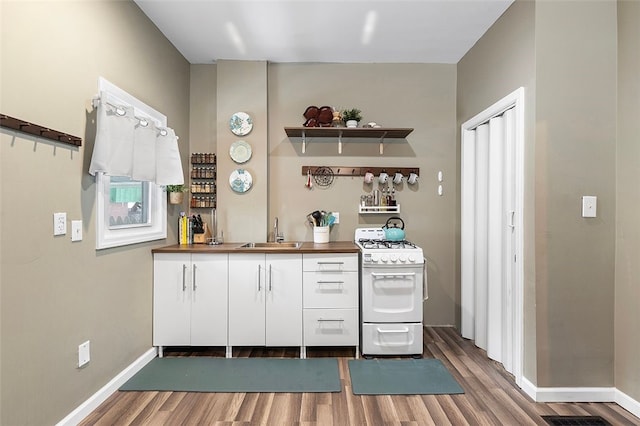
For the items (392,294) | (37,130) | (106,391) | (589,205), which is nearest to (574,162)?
(589,205)

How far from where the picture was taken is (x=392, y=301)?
2.84m

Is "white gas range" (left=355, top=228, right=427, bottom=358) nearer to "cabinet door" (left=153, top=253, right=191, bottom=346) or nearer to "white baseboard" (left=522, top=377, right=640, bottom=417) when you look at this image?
"white baseboard" (left=522, top=377, right=640, bottom=417)

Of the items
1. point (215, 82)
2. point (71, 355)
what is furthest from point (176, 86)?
point (71, 355)

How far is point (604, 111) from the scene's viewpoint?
2252mm

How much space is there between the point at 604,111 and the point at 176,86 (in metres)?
3.42

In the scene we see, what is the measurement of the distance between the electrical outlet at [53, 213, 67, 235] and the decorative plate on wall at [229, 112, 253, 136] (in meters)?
1.86

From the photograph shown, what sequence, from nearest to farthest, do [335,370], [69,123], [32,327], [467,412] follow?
[32,327], [69,123], [467,412], [335,370]

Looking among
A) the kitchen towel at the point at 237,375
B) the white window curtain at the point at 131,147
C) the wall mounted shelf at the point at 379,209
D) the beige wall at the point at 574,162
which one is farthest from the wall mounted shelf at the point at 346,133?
the kitchen towel at the point at 237,375

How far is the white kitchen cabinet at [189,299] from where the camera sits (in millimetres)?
2879

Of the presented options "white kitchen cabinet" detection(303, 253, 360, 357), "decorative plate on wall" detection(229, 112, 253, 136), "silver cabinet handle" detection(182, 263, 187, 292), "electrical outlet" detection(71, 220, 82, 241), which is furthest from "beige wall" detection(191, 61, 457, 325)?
"electrical outlet" detection(71, 220, 82, 241)

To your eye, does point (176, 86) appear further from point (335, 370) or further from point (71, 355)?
point (335, 370)

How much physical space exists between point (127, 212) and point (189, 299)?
85cm

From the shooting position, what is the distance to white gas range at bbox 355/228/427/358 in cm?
283

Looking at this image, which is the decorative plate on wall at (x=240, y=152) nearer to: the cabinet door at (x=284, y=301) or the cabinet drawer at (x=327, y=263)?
the cabinet door at (x=284, y=301)
